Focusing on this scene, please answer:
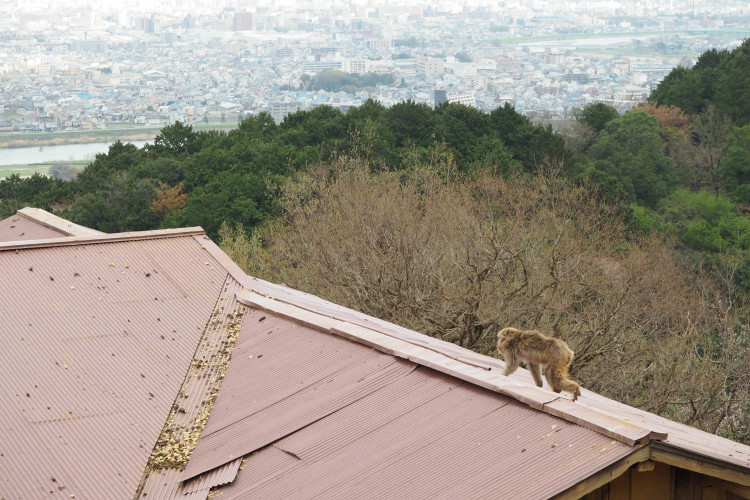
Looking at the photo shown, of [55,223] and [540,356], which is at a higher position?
[540,356]

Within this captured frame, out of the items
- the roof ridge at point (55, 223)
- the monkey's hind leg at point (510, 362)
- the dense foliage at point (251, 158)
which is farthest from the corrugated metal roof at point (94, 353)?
the dense foliage at point (251, 158)

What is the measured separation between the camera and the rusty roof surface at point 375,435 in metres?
5.17

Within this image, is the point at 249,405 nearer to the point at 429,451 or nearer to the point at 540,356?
the point at 429,451

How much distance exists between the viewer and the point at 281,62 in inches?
5620

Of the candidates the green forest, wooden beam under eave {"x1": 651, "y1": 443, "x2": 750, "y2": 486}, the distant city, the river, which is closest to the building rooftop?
wooden beam under eave {"x1": 651, "y1": 443, "x2": 750, "y2": 486}

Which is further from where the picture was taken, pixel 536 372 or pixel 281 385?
pixel 281 385

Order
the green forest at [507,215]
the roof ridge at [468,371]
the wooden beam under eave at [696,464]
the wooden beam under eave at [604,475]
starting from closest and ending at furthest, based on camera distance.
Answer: the wooden beam under eave at [604,475]
the wooden beam under eave at [696,464]
the roof ridge at [468,371]
the green forest at [507,215]

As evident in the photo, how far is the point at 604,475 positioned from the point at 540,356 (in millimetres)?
1453

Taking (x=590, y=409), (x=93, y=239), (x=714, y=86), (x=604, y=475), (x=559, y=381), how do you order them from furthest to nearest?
1. (x=714, y=86)
2. (x=93, y=239)
3. (x=559, y=381)
4. (x=590, y=409)
5. (x=604, y=475)

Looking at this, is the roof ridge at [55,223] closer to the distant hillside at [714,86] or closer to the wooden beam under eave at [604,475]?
the wooden beam under eave at [604,475]

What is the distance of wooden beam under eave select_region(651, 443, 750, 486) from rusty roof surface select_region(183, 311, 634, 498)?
24 cm

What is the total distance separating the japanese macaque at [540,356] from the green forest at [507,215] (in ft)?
27.6

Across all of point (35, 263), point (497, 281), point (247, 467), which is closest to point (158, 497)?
point (247, 467)

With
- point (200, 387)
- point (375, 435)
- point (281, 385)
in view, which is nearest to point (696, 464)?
point (375, 435)
